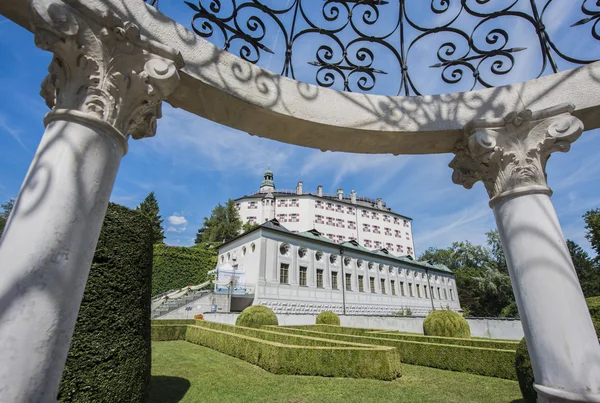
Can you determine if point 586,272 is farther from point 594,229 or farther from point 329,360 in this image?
point 329,360

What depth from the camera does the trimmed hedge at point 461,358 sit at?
8.48 m

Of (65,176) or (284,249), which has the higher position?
(284,249)

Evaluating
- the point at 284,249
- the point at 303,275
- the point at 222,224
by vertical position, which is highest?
the point at 222,224

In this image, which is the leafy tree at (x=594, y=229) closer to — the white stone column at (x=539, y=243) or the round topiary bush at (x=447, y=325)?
the round topiary bush at (x=447, y=325)

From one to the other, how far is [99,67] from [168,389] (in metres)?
6.48

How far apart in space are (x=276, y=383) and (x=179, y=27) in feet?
24.0

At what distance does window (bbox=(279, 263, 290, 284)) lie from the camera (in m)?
27.0

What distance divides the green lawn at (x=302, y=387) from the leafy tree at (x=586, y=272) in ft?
122

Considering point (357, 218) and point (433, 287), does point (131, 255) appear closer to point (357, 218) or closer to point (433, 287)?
point (433, 287)

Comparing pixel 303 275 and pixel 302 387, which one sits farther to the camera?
pixel 303 275

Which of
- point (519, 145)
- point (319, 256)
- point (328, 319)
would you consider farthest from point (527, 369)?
point (319, 256)

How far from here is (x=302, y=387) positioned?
6699mm

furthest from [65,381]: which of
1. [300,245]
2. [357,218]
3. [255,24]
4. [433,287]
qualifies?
[357,218]

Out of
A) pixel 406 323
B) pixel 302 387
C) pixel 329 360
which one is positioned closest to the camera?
pixel 302 387
